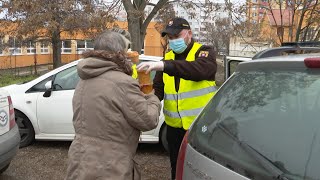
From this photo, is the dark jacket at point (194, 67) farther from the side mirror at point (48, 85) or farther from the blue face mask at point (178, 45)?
the side mirror at point (48, 85)

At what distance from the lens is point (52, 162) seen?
5.58m

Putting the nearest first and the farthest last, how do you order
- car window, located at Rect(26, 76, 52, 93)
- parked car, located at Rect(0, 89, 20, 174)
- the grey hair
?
the grey hair
parked car, located at Rect(0, 89, 20, 174)
car window, located at Rect(26, 76, 52, 93)

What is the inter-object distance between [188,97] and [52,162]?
311 cm

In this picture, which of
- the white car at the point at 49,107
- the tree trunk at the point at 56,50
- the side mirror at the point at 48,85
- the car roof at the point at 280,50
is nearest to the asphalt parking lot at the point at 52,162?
the white car at the point at 49,107

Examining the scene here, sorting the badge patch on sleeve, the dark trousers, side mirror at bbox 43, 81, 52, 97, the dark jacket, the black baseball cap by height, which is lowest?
the dark trousers

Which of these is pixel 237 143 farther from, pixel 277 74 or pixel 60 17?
pixel 60 17

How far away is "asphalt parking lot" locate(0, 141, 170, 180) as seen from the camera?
509 cm

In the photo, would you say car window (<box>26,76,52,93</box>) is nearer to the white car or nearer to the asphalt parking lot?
the white car

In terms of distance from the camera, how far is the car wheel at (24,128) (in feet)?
20.0

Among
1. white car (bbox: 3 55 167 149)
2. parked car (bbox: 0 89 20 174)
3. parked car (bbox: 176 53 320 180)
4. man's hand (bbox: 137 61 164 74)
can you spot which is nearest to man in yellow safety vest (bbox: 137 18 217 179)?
man's hand (bbox: 137 61 164 74)

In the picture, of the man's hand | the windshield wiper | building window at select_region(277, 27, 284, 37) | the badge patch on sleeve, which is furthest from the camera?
building window at select_region(277, 27, 284, 37)

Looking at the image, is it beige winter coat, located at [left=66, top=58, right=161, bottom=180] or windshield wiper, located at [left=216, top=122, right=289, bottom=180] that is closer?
windshield wiper, located at [left=216, top=122, right=289, bottom=180]

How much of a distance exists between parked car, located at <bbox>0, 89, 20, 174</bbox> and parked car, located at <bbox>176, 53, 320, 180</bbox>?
2725 mm

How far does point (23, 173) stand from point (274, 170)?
4.28 m
